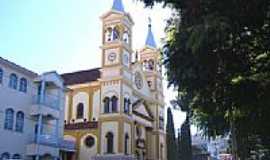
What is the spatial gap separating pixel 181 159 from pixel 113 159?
32.3 feet

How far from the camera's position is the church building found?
46.7 meters

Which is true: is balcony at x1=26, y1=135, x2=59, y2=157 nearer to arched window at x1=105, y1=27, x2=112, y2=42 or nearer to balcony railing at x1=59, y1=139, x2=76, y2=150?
balcony railing at x1=59, y1=139, x2=76, y2=150

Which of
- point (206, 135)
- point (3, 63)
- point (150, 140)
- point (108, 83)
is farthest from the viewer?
point (150, 140)

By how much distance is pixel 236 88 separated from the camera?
58.1ft

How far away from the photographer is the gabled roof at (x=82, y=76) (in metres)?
51.2

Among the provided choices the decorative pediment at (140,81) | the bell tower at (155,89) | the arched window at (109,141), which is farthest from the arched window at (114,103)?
the bell tower at (155,89)

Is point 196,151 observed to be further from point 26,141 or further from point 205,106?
point 205,106

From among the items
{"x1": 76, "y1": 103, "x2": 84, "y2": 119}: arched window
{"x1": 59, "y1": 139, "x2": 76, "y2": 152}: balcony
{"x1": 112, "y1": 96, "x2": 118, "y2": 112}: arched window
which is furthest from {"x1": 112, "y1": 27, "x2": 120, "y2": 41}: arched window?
{"x1": 59, "y1": 139, "x2": 76, "y2": 152}: balcony

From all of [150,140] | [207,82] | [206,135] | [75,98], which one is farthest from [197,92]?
[150,140]

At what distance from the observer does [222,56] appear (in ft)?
52.0

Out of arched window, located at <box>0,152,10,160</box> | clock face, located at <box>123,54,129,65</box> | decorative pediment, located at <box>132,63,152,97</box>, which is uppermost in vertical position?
clock face, located at <box>123,54,129,65</box>

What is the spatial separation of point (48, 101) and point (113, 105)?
42.8ft

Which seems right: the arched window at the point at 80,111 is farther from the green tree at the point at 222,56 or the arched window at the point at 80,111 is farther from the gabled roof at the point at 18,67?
the green tree at the point at 222,56

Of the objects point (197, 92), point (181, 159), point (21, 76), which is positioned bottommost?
point (181, 159)
